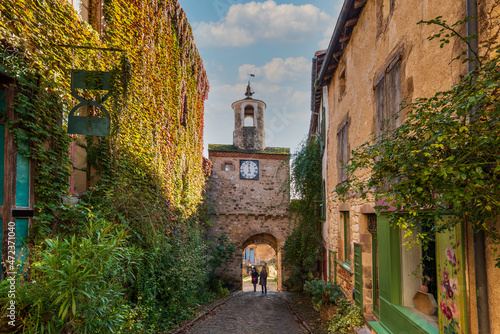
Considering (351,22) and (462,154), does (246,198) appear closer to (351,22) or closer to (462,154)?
(351,22)

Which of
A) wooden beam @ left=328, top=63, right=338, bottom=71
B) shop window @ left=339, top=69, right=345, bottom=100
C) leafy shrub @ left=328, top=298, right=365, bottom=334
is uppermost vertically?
wooden beam @ left=328, top=63, right=338, bottom=71

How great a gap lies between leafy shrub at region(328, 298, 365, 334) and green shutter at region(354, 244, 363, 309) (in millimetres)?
186

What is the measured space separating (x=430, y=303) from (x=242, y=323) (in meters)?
5.77

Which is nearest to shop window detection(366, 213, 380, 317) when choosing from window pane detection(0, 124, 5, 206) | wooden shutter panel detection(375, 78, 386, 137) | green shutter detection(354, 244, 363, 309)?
green shutter detection(354, 244, 363, 309)

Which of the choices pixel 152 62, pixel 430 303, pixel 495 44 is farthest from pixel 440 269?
pixel 152 62

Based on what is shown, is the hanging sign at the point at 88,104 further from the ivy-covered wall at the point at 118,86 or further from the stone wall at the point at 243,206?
the stone wall at the point at 243,206

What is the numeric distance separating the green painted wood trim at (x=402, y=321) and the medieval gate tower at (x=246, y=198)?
36.8 ft

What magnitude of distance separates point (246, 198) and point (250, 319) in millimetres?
8356

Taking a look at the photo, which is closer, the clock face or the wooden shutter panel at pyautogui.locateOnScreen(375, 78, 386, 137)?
the wooden shutter panel at pyautogui.locateOnScreen(375, 78, 386, 137)

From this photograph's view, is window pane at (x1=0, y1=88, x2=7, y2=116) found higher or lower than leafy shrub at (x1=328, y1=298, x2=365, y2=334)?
higher

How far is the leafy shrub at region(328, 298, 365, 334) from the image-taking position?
5.89 metres

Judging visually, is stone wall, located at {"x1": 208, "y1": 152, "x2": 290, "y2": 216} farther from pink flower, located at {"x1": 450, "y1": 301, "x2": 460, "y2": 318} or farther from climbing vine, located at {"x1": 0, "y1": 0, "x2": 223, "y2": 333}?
pink flower, located at {"x1": 450, "y1": 301, "x2": 460, "y2": 318}

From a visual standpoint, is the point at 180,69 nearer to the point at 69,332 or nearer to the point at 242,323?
the point at 242,323

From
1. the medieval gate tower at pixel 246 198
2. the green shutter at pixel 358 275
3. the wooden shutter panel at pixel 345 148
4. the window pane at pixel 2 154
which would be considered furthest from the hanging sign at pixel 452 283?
the medieval gate tower at pixel 246 198
